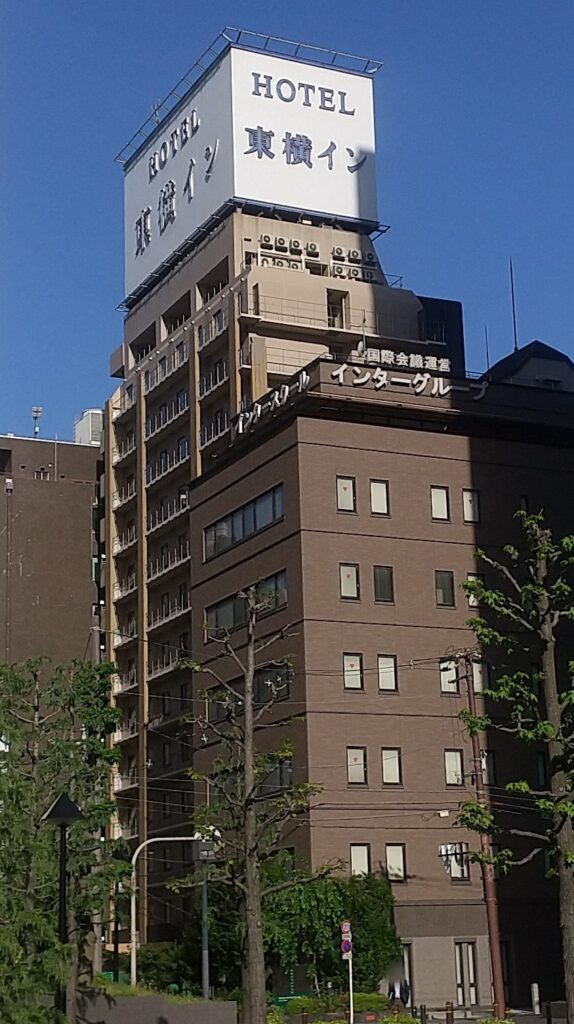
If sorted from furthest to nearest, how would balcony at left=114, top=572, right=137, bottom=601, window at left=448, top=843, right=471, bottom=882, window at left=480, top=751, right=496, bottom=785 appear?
balcony at left=114, top=572, right=137, bottom=601
window at left=480, top=751, right=496, bottom=785
window at left=448, top=843, right=471, bottom=882

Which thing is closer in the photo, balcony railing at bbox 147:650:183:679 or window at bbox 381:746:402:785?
window at bbox 381:746:402:785

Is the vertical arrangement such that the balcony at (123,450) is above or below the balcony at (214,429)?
above

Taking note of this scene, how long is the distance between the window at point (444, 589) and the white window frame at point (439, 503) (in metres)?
2.42

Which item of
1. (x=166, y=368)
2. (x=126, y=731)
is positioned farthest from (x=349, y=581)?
(x=166, y=368)

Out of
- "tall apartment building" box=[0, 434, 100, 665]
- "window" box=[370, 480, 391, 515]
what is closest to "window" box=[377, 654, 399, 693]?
Result: "window" box=[370, 480, 391, 515]

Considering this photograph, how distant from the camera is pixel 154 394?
94.7 metres

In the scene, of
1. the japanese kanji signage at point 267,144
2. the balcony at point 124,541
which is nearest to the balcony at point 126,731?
the balcony at point 124,541

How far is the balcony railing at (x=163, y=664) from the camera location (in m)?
85.8

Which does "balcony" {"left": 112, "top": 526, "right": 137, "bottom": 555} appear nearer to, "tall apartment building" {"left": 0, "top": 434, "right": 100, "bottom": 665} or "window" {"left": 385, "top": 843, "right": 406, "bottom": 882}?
"tall apartment building" {"left": 0, "top": 434, "right": 100, "bottom": 665}

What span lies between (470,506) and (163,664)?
90.5 ft

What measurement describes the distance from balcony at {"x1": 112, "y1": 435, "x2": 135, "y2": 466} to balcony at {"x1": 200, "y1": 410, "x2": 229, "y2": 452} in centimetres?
1320

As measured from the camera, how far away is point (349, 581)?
63625 millimetres

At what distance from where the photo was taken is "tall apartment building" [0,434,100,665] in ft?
320

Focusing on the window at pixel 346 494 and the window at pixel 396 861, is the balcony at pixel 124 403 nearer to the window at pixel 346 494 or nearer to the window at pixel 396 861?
the window at pixel 346 494
